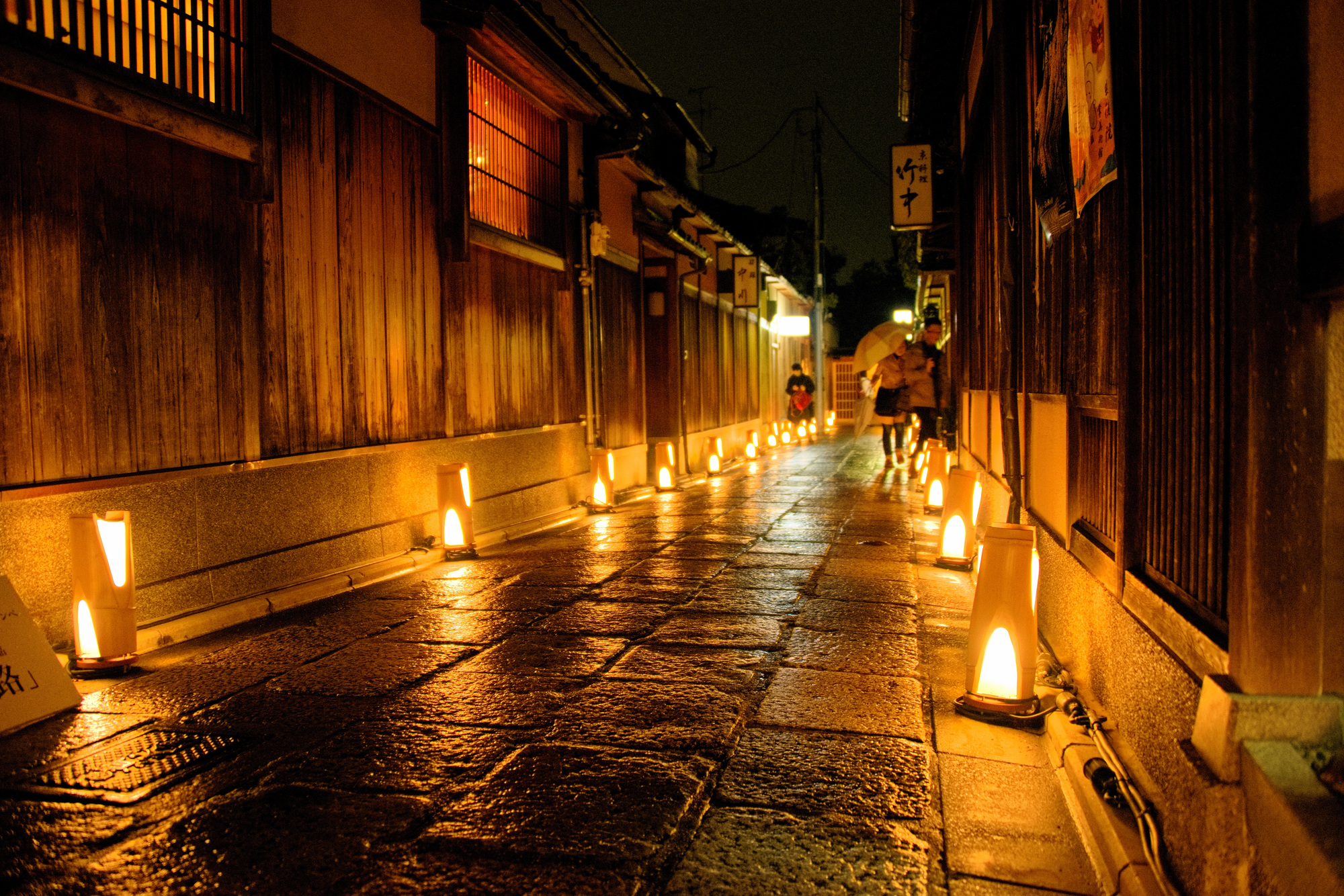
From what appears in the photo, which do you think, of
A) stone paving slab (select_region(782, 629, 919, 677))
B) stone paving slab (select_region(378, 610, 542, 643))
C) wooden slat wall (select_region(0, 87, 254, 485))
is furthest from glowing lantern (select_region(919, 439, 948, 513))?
wooden slat wall (select_region(0, 87, 254, 485))

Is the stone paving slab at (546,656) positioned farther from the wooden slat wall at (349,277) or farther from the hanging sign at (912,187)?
the hanging sign at (912,187)

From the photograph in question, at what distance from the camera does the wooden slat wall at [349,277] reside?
24.5 feet

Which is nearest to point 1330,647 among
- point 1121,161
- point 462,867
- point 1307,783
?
point 1307,783

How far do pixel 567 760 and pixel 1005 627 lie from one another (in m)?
2.21

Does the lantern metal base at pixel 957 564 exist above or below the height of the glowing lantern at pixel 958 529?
below

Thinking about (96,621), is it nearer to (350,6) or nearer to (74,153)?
(74,153)

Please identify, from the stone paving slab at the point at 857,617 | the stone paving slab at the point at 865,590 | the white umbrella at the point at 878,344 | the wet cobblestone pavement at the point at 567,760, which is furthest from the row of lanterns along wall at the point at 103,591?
the white umbrella at the point at 878,344

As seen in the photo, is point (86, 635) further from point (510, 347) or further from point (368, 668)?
point (510, 347)

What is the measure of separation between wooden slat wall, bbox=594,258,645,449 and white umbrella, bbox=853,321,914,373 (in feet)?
36.8

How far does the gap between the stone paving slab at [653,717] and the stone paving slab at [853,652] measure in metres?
0.85

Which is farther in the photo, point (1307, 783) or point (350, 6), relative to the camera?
point (350, 6)

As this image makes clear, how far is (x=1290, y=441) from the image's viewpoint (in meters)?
2.37

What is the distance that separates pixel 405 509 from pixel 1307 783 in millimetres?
8336

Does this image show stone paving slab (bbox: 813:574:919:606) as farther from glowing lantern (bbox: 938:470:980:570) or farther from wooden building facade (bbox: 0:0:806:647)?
wooden building facade (bbox: 0:0:806:647)
